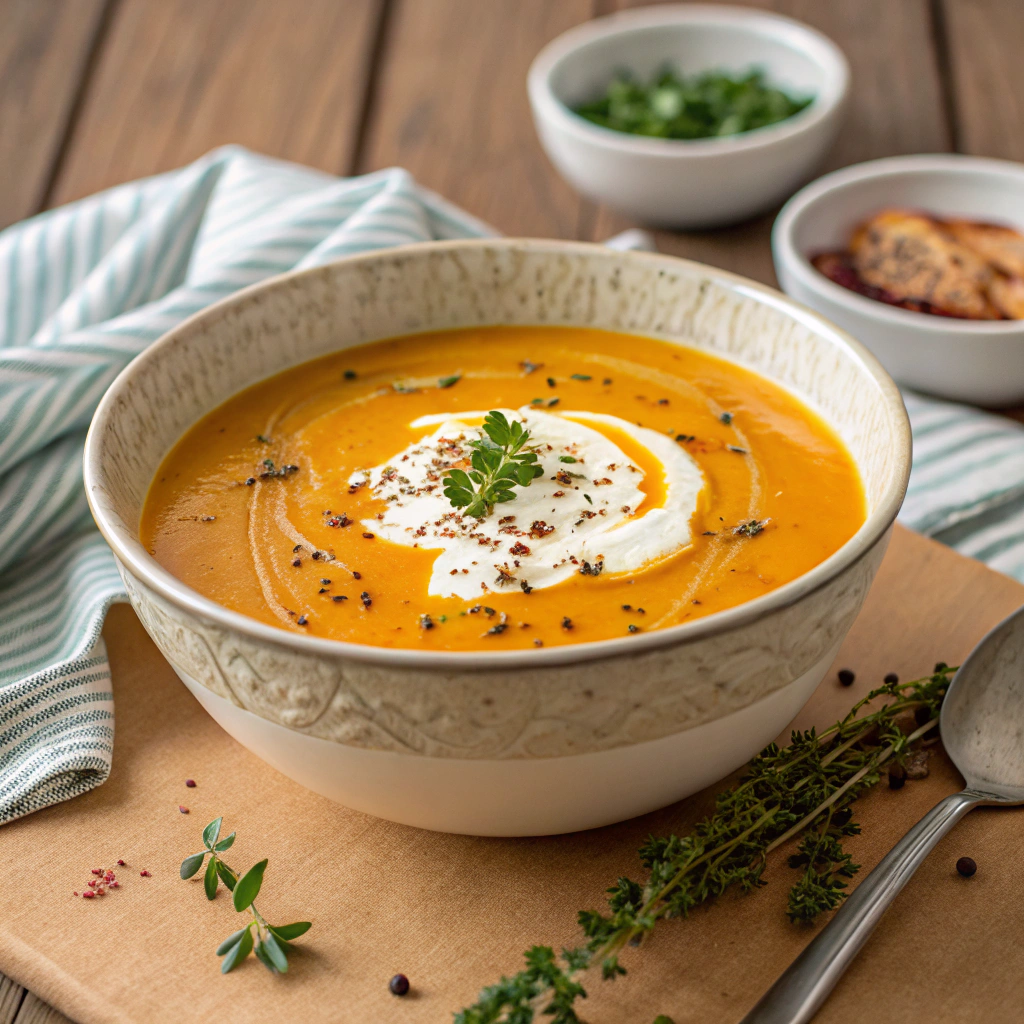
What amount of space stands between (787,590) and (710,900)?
43 centimetres

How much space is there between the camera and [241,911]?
146 cm

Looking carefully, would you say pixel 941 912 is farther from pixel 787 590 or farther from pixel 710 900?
pixel 787 590

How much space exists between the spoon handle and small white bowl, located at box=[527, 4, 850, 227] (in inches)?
77.2

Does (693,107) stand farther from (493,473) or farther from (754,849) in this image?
(754,849)

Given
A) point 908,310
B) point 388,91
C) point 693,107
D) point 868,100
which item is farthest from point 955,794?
point 388,91

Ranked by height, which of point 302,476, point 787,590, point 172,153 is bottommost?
point 172,153

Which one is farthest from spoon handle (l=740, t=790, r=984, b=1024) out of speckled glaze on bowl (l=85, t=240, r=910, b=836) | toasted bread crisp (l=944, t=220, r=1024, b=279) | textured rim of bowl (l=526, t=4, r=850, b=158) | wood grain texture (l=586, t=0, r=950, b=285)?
textured rim of bowl (l=526, t=4, r=850, b=158)

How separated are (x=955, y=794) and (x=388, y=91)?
3052 millimetres

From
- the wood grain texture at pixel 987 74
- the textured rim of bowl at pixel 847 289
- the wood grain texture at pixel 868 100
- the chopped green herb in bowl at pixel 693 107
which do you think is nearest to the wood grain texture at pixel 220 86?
the chopped green herb in bowl at pixel 693 107

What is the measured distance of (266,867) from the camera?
5.04ft

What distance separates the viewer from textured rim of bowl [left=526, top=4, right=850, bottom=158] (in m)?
3.03

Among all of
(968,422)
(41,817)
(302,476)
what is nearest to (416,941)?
(41,817)

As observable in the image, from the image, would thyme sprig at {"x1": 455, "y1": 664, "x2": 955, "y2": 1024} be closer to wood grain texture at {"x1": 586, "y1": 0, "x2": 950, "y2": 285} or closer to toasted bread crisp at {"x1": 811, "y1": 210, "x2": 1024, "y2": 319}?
toasted bread crisp at {"x1": 811, "y1": 210, "x2": 1024, "y2": 319}

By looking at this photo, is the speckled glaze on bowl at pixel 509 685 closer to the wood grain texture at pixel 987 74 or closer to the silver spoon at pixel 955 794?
the silver spoon at pixel 955 794
